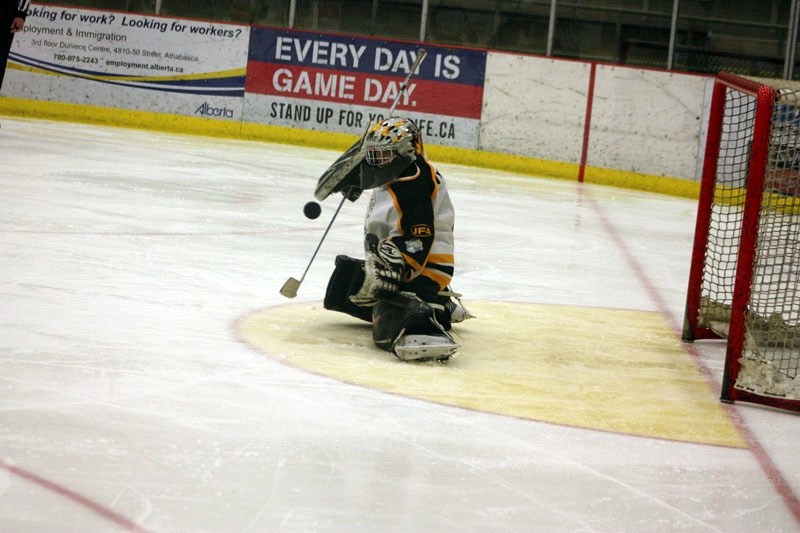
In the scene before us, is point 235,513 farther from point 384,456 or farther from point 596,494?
point 596,494

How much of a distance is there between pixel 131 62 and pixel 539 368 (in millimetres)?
11092

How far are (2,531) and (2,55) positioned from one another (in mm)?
8417

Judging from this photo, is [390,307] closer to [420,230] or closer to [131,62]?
[420,230]

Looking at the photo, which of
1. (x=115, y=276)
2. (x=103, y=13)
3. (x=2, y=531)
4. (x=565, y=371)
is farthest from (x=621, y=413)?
(x=103, y=13)

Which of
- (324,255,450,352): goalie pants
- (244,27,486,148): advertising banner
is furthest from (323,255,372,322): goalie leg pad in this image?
(244,27,486,148): advertising banner

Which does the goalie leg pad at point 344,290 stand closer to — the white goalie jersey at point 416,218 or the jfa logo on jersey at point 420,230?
the white goalie jersey at point 416,218

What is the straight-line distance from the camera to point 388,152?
3990 mm

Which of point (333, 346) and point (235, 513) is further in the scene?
point (333, 346)

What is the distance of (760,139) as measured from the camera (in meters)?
3.89

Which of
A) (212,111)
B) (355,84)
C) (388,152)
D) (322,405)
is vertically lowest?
(322,405)

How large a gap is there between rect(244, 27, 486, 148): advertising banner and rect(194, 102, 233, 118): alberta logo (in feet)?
0.71

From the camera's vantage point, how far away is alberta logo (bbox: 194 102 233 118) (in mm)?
14070

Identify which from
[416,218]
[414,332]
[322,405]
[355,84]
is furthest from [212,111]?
[322,405]

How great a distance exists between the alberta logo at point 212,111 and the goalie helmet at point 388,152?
1025 cm
